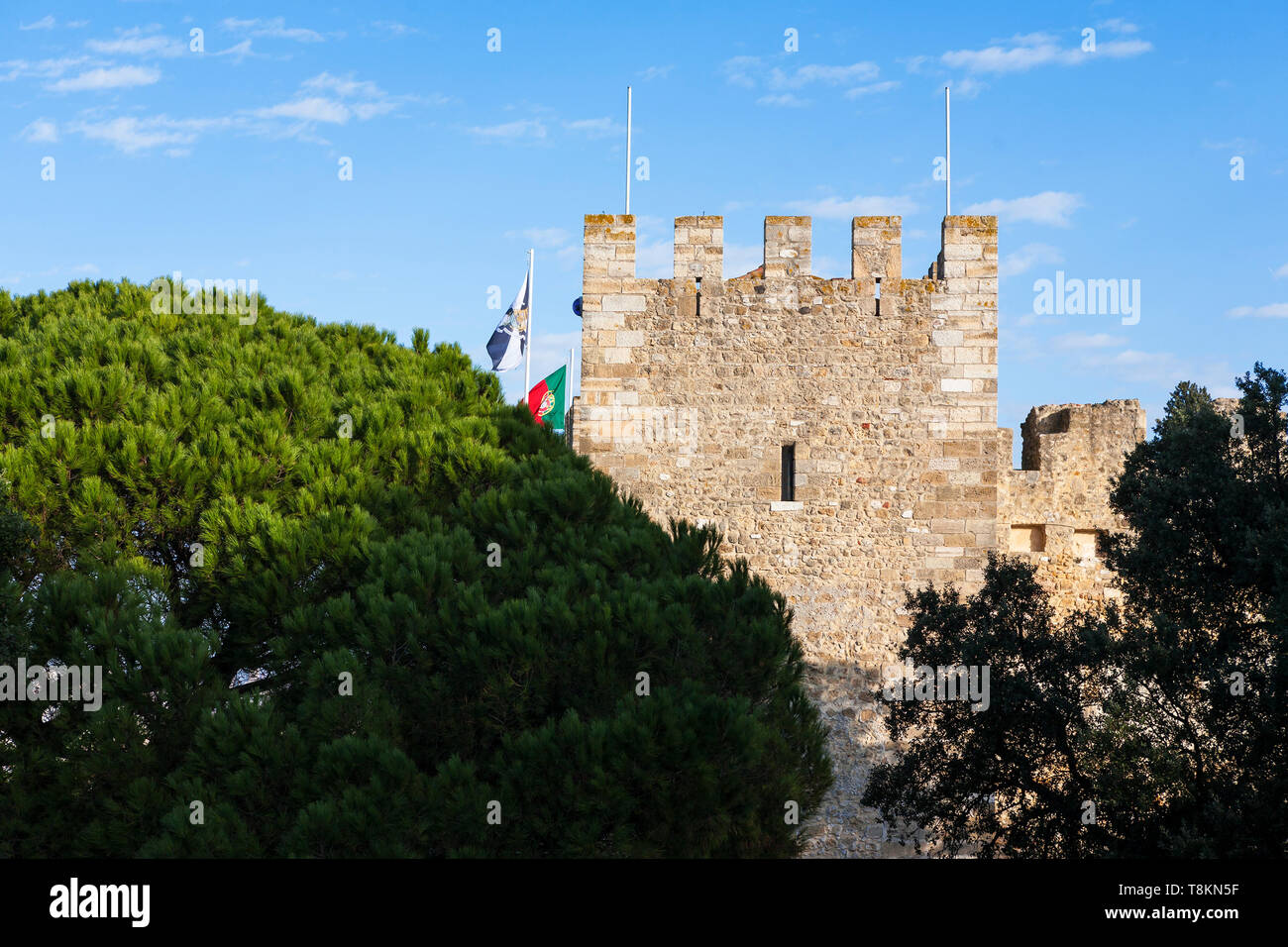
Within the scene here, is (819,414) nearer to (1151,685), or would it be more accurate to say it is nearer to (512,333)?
(1151,685)

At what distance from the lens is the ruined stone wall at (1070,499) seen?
1524 centimetres

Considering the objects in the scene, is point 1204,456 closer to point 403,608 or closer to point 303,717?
point 403,608

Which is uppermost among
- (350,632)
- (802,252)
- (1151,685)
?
(802,252)

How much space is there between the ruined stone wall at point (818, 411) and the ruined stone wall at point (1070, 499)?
2485 millimetres

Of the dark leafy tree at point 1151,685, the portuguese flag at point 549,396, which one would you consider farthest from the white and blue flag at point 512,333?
the dark leafy tree at point 1151,685

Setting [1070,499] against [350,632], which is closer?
[350,632]

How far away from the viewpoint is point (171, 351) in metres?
13.1

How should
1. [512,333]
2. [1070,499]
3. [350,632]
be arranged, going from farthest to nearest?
[512,333], [1070,499], [350,632]

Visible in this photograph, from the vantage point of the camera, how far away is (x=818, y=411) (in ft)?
43.7

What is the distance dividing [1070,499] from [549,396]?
1190 cm

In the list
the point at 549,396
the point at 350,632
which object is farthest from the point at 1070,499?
the point at 549,396

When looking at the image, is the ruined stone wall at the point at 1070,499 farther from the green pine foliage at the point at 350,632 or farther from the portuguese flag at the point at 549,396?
the portuguese flag at the point at 549,396
